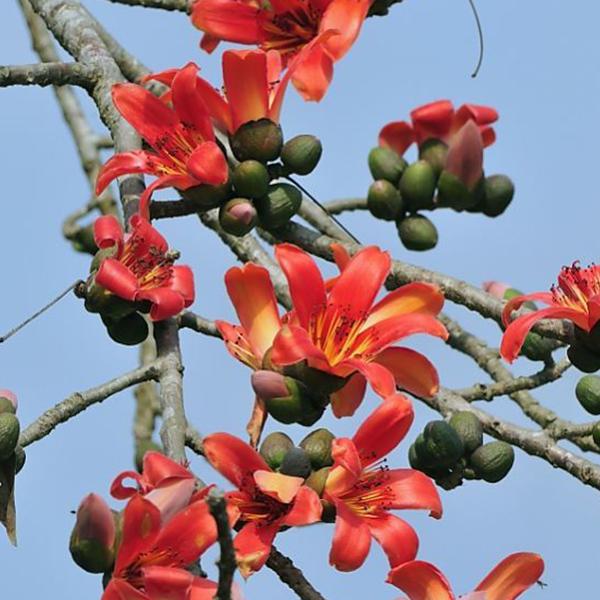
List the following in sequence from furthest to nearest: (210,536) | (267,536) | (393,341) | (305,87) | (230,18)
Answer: (230,18), (305,87), (393,341), (267,536), (210,536)

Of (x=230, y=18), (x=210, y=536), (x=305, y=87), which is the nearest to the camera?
(x=210, y=536)

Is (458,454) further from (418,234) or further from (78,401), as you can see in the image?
(418,234)

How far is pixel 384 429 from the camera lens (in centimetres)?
252

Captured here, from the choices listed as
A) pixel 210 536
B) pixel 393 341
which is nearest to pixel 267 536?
pixel 210 536

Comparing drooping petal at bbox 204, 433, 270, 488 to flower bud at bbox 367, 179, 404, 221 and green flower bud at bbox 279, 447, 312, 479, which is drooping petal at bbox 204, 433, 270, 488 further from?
flower bud at bbox 367, 179, 404, 221

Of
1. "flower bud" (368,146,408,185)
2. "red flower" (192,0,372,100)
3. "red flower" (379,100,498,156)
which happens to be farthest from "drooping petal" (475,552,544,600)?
"red flower" (379,100,498,156)

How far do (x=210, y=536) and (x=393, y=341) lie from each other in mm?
533

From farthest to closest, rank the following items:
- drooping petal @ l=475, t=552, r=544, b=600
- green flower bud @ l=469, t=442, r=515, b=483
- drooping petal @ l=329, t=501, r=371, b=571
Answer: green flower bud @ l=469, t=442, r=515, b=483
drooping petal @ l=475, t=552, r=544, b=600
drooping petal @ l=329, t=501, r=371, b=571

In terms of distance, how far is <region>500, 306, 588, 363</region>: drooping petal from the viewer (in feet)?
8.96

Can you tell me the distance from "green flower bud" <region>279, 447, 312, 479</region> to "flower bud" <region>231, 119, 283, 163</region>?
2.47 ft

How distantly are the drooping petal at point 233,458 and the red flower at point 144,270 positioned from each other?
39 centimetres

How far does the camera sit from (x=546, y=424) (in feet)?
11.5

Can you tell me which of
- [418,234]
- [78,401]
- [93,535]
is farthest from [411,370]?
[418,234]

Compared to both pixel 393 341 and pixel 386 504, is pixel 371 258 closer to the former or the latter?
pixel 393 341
